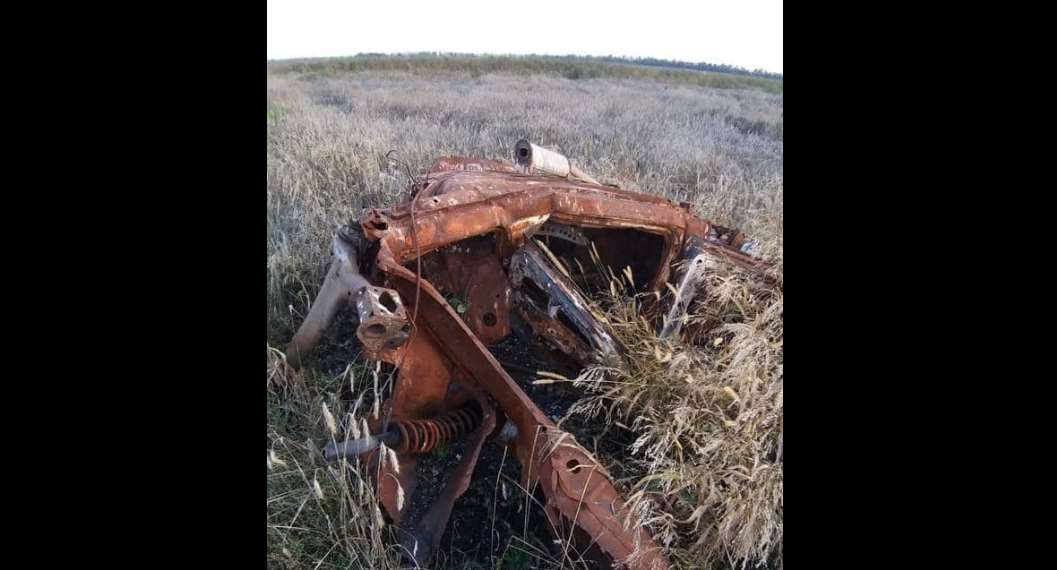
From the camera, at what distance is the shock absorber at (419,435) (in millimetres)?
2105

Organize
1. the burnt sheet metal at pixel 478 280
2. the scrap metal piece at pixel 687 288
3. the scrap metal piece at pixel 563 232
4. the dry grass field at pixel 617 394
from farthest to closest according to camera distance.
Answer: the scrap metal piece at pixel 563 232 < the scrap metal piece at pixel 687 288 < the burnt sheet metal at pixel 478 280 < the dry grass field at pixel 617 394

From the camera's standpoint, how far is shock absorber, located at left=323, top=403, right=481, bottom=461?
6.91 ft

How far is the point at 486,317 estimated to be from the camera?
8.93 ft

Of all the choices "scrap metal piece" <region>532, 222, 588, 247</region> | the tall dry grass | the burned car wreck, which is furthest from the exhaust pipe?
the tall dry grass

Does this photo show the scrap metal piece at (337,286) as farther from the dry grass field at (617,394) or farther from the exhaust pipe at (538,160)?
the exhaust pipe at (538,160)

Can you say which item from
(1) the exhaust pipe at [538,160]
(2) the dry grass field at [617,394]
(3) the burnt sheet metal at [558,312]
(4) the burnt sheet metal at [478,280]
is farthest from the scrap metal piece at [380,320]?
(1) the exhaust pipe at [538,160]

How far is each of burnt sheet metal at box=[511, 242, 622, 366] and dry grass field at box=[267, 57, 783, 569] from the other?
11 centimetres

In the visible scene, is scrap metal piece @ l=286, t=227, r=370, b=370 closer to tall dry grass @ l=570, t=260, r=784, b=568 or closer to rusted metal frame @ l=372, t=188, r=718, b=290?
rusted metal frame @ l=372, t=188, r=718, b=290

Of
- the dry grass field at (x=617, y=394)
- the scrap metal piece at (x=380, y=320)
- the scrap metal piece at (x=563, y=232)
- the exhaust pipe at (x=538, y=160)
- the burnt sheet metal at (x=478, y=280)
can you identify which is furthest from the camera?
the exhaust pipe at (x=538, y=160)
